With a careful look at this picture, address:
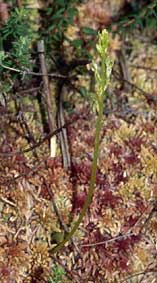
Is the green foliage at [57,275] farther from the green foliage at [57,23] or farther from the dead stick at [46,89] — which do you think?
the green foliage at [57,23]

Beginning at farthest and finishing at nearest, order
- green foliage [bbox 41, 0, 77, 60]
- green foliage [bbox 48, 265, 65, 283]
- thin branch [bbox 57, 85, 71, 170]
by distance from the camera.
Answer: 1. green foliage [bbox 41, 0, 77, 60]
2. thin branch [bbox 57, 85, 71, 170]
3. green foliage [bbox 48, 265, 65, 283]

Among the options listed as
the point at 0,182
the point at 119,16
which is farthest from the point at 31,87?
the point at 119,16

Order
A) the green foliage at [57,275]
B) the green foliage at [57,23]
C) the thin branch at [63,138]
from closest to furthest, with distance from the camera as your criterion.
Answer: the green foliage at [57,275]
the thin branch at [63,138]
the green foliage at [57,23]

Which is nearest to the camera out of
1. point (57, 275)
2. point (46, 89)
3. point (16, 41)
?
point (57, 275)

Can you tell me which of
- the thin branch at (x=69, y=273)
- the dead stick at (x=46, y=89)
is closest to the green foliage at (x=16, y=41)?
the dead stick at (x=46, y=89)

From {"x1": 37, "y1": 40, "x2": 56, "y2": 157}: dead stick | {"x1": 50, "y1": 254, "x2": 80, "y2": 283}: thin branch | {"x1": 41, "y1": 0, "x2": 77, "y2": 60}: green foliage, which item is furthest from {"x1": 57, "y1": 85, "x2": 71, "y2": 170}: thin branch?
{"x1": 50, "y1": 254, "x2": 80, "y2": 283}: thin branch

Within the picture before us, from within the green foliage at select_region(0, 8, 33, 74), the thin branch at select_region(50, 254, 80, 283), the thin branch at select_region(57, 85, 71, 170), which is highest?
the green foliage at select_region(0, 8, 33, 74)

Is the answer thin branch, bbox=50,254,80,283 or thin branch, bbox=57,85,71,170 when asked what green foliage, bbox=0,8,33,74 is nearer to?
thin branch, bbox=57,85,71,170

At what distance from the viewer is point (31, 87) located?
86.3 inches

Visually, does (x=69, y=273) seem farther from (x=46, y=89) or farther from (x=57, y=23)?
(x=57, y=23)

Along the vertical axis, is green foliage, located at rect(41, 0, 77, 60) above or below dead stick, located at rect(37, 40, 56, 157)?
above

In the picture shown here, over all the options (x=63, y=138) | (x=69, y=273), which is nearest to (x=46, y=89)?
(x=63, y=138)

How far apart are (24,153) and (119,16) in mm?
918

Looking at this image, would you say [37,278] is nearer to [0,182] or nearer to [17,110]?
[0,182]
